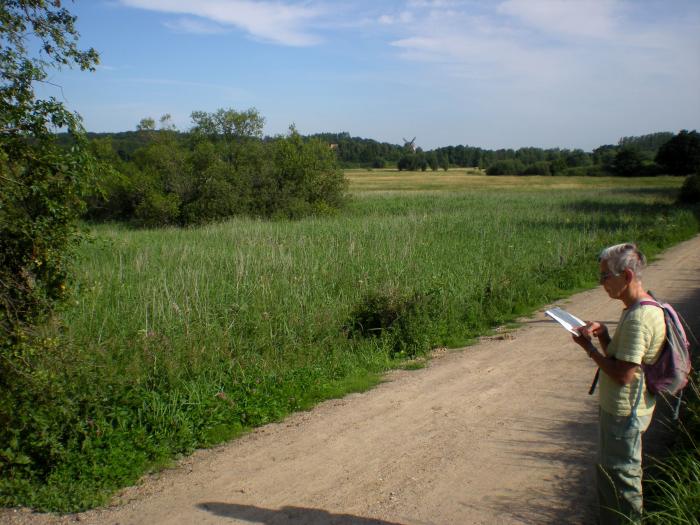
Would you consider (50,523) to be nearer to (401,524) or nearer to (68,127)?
(401,524)

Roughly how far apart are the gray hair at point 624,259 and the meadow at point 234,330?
3.74 metres

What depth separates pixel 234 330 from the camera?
27.3 feet

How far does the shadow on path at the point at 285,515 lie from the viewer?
4.02 m

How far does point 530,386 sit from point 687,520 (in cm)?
312

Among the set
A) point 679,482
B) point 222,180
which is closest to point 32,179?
point 679,482

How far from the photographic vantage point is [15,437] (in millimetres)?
4828

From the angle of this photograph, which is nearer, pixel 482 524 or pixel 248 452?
pixel 482 524

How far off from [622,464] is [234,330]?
5859mm

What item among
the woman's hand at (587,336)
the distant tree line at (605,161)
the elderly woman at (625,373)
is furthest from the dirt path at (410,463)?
the distant tree line at (605,161)

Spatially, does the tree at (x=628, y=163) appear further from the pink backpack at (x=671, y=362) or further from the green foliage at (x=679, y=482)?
the pink backpack at (x=671, y=362)

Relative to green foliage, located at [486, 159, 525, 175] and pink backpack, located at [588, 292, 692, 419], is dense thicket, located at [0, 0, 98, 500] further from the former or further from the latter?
green foliage, located at [486, 159, 525, 175]

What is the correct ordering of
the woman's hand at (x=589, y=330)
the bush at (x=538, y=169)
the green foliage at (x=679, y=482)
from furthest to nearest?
the bush at (x=538, y=169), the green foliage at (x=679, y=482), the woman's hand at (x=589, y=330)

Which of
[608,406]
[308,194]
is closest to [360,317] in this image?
[608,406]

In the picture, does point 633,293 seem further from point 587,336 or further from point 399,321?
point 399,321
